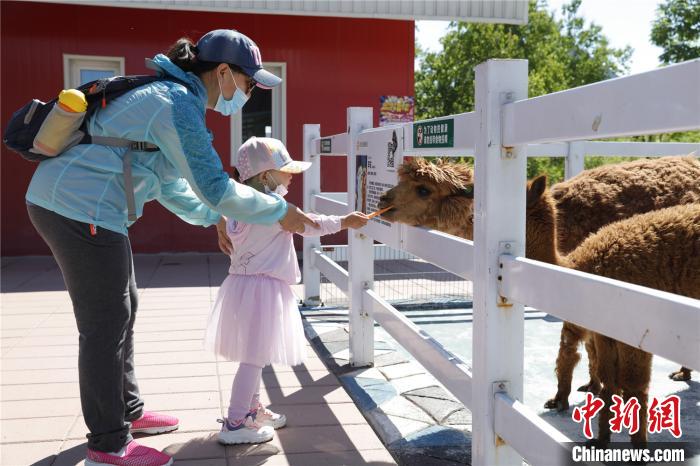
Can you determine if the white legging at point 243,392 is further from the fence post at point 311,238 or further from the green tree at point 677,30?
Answer: the green tree at point 677,30

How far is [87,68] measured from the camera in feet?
37.2

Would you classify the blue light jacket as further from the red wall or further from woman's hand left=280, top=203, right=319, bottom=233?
the red wall

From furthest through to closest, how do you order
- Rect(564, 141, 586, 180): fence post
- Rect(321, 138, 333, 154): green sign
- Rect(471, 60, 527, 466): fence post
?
1. Rect(564, 141, 586, 180): fence post
2. Rect(321, 138, 333, 154): green sign
3. Rect(471, 60, 527, 466): fence post

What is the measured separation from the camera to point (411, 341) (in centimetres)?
390

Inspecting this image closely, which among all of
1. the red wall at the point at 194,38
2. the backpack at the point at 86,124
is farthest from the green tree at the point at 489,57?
the backpack at the point at 86,124

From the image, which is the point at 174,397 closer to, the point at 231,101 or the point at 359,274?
the point at 359,274

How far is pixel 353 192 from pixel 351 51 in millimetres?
7155

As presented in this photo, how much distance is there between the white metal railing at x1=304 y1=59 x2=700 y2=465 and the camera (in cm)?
180

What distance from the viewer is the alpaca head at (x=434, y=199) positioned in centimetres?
378

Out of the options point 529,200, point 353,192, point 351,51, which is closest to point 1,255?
point 351,51

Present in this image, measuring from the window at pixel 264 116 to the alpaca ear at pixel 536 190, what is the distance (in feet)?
26.7

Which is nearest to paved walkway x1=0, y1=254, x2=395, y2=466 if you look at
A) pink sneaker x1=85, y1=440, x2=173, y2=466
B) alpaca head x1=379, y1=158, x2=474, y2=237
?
pink sneaker x1=85, y1=440, x2=173, y2=466

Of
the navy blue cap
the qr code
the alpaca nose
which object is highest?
the navy blue cap

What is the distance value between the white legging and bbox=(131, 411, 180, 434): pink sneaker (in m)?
0.41
